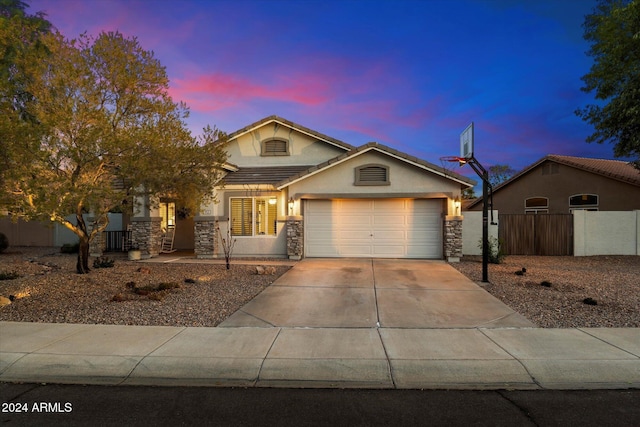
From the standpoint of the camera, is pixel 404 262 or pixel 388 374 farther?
pixel 404 262

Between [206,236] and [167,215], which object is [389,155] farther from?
[167,215]

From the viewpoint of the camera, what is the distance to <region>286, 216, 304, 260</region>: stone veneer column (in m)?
14.7

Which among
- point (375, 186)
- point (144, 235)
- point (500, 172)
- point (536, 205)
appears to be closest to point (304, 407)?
point (375, 186)

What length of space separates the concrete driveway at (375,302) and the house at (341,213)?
263 centimetres

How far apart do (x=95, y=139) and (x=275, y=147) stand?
10.2m

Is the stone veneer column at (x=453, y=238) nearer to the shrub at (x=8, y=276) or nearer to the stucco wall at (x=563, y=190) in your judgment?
the stucco wall at (x=563, y=190)

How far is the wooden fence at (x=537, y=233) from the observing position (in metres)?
16.3

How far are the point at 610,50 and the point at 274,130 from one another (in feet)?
44.2

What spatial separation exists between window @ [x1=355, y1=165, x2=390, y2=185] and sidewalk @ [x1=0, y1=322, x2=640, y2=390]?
875 centimetres

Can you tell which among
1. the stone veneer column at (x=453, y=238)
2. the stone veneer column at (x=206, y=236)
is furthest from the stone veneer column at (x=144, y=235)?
the stone veneer column at (x=453, y=238)

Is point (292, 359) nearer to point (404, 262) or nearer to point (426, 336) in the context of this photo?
point (426, 336)

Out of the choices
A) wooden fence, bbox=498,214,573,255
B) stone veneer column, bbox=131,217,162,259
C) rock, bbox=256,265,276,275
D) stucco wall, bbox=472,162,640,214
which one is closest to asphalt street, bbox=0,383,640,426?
rock, bbox=256,265,276,275

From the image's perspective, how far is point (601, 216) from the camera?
53.0ft

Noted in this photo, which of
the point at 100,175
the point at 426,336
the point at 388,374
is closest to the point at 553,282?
the point at 426,336
